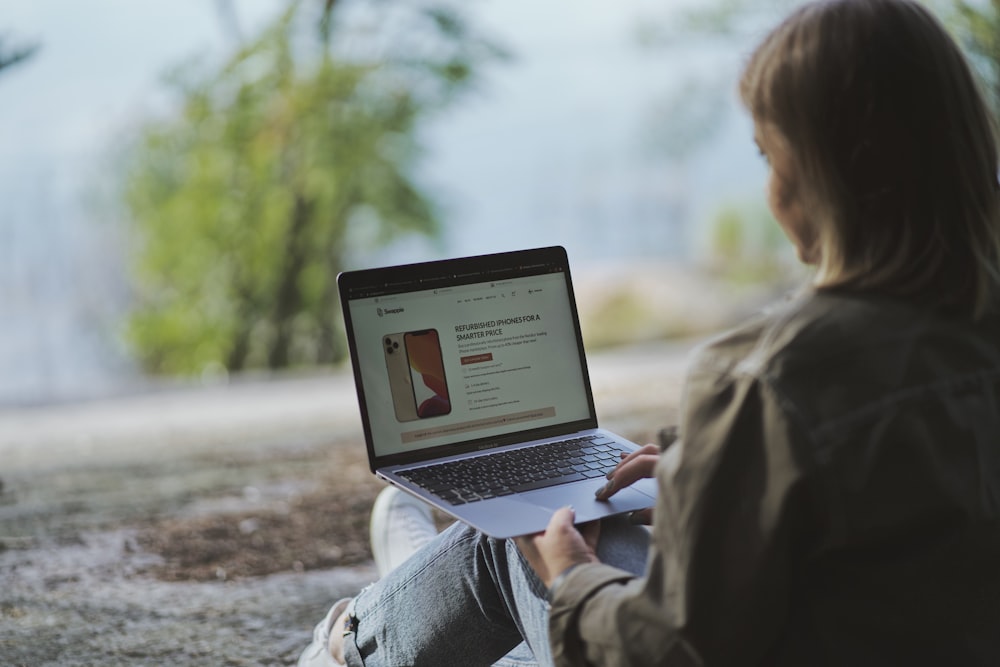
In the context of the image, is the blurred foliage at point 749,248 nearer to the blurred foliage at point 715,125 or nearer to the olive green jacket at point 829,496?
the blurred foliage at point 715,125

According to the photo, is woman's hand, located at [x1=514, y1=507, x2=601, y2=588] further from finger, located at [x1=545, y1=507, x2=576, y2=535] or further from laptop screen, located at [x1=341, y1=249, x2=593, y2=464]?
laptop screen, located at [x1=341, y1=249, x2=593, y2=464]

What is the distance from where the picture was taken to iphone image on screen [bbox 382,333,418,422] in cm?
147

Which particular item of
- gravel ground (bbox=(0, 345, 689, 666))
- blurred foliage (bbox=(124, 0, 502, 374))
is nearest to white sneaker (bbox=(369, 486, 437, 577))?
gravel ground (bbox=(0, 345, 689, 666))

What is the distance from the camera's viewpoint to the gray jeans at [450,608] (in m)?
1.29

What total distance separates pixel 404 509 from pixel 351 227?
5867 mm

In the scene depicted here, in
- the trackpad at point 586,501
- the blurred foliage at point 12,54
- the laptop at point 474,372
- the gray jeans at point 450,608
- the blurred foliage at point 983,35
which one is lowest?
the gray jeans at point 450,608

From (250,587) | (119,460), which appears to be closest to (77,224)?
(119,460)

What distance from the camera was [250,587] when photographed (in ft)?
7.75

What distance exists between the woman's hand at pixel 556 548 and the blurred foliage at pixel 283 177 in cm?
641

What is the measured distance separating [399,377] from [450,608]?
323mm

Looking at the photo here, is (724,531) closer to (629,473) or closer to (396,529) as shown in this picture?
(629,473)

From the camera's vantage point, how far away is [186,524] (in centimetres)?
Answer: 289

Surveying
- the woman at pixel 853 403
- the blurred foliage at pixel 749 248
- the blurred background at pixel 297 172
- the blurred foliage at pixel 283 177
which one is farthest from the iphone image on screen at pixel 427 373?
the blurred foliage at pixel 749 248

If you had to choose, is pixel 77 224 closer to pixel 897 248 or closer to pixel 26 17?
pixel 26 17
